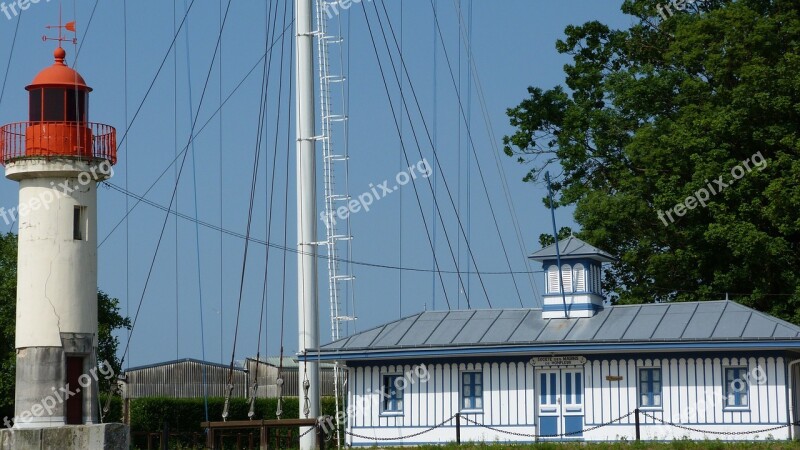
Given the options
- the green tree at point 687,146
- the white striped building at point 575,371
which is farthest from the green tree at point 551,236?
the white striped building at point 575,371

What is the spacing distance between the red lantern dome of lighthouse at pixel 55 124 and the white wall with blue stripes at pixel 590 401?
979cm

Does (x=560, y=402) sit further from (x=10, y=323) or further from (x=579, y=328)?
(x=10, y=323)

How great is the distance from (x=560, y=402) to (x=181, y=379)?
36892 millimetres

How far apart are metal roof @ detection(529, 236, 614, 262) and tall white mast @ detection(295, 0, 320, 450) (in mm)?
6284

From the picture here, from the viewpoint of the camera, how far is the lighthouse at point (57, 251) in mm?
32031

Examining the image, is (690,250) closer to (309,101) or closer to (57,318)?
(309,101)

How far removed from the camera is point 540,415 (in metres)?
35.2

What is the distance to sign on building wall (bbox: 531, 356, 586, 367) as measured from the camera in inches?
1378

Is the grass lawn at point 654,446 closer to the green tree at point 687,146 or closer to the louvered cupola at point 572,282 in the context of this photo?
the louvered cupola at point 572,282

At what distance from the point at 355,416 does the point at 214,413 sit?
14.4 metres

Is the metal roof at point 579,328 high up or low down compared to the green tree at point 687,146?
down

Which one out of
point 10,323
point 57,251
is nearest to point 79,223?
point 57,251

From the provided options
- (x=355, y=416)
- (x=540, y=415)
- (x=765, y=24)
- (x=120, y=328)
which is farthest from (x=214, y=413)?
(x=765, y=24)

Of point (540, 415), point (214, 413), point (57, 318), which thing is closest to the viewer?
point (57, 318)
